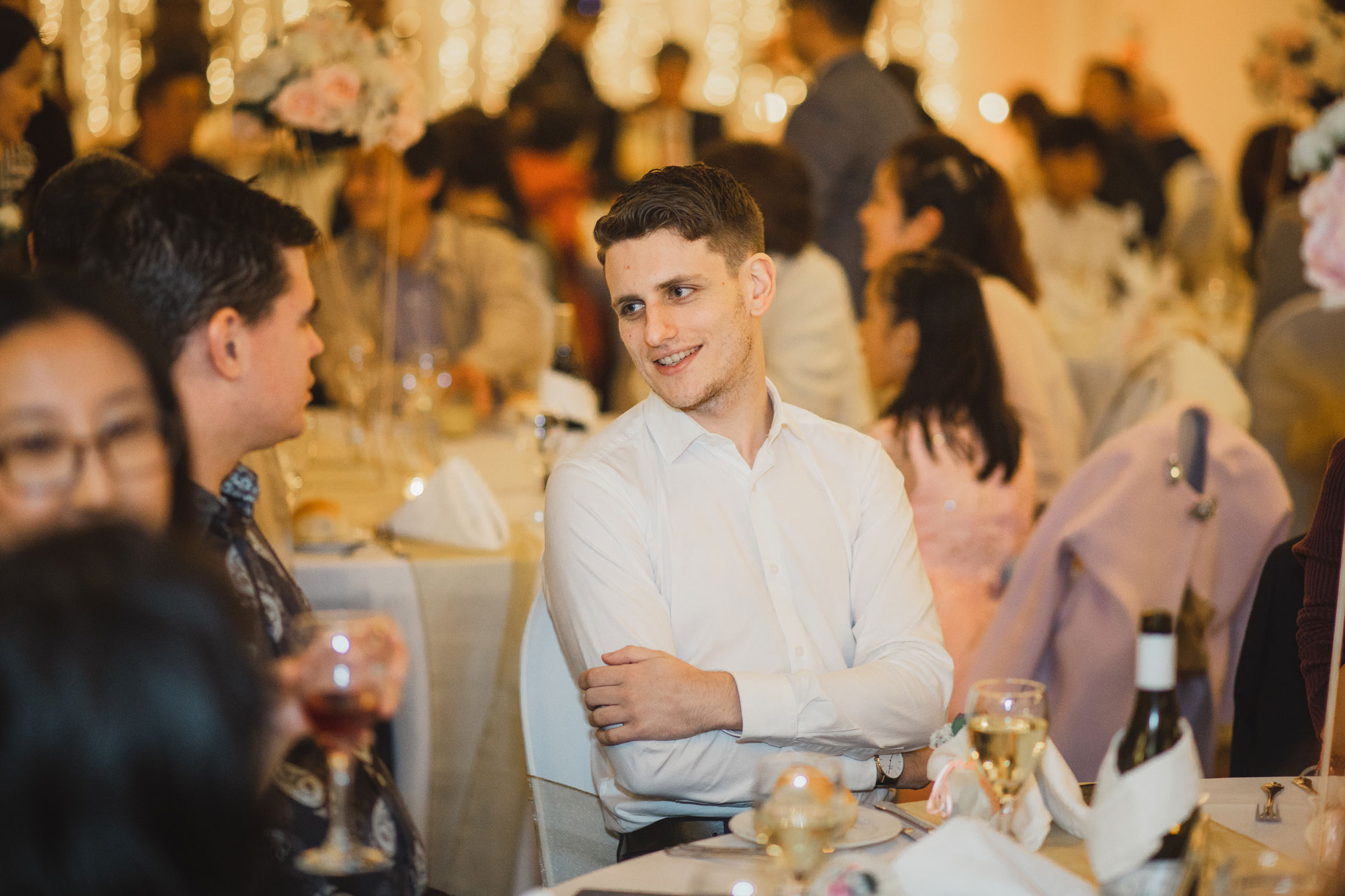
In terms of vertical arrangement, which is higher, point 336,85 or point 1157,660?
point 336,85

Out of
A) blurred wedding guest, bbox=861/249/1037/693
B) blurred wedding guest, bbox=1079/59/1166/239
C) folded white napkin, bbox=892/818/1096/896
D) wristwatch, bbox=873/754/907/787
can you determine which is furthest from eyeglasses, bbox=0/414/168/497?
blurred wedding guest, bbox=1079/59/1166/239

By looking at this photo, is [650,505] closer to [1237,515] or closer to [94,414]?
[94,414]

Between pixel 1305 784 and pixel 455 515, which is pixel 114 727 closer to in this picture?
pixel 1305 784

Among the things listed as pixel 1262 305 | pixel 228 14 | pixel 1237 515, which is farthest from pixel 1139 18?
pixel 1237 515

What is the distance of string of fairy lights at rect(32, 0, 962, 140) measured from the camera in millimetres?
7293

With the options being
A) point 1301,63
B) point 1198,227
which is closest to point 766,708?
point 1301,63

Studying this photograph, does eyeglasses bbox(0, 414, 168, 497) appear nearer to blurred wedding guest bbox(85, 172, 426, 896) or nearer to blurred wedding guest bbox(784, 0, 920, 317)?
blurred wedding guest bbox(85, 172, 426, 896)

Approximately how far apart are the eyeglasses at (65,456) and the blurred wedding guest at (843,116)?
3.20 metres

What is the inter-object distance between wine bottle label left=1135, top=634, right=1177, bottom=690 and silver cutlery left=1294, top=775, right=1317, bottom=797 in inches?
20.0

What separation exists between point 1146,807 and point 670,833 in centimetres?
75

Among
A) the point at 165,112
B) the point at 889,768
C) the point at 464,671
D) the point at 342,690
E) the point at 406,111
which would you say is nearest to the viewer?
the point at 342,690

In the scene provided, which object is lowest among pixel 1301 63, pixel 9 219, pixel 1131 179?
pixel 9 219

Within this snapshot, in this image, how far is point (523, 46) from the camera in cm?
796

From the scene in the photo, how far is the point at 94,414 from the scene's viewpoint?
1.13 metres
